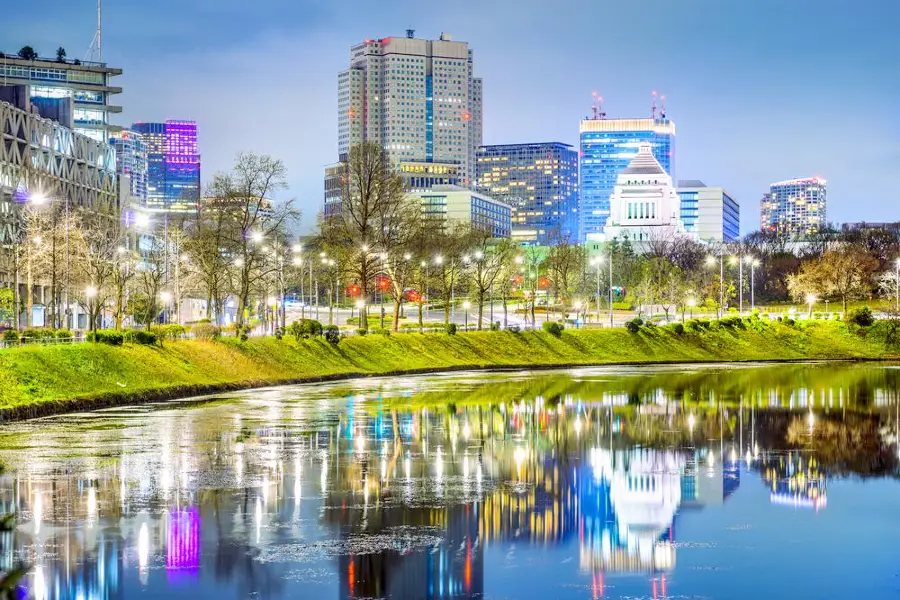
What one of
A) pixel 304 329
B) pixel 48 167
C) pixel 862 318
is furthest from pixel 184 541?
pixel 48 167

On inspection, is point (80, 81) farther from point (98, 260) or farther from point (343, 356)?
point (343, 356)

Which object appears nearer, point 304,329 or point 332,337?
point 304,329

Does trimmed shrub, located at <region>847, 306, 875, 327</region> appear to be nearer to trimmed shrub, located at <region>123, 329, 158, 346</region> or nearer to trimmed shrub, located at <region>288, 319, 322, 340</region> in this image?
trimmed shrub, located at <region>288, 319, 322, 340</region>

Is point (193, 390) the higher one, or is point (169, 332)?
point (169, 332)

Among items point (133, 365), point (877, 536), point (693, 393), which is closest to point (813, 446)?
point (877, 536)

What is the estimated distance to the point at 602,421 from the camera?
40.3m

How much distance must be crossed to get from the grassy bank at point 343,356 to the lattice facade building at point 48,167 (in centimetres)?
4412

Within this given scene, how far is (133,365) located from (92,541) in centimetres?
3344

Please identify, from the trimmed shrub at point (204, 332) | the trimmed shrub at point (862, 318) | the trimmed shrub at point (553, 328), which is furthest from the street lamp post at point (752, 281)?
the trimmed shrub at point (204, 332)

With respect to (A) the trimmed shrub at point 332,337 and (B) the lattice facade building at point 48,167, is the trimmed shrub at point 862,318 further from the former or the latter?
(B) the lattice facade building at point 48,167

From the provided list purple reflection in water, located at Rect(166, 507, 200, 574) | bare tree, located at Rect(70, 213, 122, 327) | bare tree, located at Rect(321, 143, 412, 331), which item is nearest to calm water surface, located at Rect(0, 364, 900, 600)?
purple reflection in water, located at Rect(166, 507, 200, 574)

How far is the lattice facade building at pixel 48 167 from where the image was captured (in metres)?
120

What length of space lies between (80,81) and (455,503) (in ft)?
548

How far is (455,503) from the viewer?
914 inches
